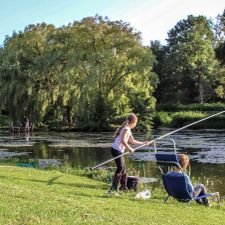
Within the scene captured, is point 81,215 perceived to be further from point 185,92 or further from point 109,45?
point 185,92

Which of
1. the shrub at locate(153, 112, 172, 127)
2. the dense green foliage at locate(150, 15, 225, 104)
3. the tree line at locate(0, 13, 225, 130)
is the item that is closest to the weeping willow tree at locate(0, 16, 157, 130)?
the tree line at locate(0, 13, 225, 130)

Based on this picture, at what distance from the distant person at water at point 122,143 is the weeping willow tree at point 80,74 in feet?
138

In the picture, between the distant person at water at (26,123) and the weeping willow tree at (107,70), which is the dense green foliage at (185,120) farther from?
the distant person at water at (26,123)

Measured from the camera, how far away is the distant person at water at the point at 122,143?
12.6 meters

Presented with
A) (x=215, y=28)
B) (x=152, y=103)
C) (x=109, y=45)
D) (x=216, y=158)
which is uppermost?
(x=215, y=28)

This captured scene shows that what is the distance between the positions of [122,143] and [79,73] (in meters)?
44.3

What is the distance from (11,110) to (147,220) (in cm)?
5332

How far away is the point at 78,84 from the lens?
184 feet

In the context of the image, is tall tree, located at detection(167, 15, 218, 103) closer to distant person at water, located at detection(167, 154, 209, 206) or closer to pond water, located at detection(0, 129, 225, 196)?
pond water, located at detection(0, 129, 225, 196)

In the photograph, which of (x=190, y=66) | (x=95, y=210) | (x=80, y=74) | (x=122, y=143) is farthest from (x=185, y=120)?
(x=95, y=210)

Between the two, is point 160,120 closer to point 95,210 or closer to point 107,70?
point 107,70

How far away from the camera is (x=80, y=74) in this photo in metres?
56.8

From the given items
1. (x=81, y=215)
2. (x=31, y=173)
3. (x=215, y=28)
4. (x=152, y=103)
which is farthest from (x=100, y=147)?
(x=215, y=28)

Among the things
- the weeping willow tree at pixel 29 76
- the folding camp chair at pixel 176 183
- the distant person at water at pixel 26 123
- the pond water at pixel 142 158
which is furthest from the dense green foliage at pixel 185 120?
the folding camp chair at pixel 176 183
